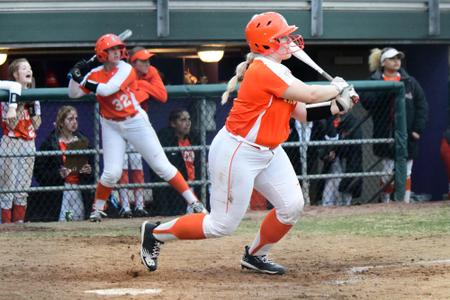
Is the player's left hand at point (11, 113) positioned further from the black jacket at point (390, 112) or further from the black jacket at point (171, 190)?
the black jacket at point (390, 112)

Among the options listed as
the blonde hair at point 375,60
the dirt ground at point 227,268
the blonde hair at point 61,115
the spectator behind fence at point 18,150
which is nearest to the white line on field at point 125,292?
the dirt ground at point 227,268

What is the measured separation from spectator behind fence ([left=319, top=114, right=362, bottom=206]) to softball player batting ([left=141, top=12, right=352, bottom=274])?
14.9 ft

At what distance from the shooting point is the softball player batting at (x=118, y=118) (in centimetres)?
989

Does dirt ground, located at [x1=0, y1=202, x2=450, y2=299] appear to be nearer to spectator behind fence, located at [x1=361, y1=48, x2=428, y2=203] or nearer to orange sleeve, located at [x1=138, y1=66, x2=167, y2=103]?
orange sleeve, located at [x1=138, y1=66, x2=167, y2=103]

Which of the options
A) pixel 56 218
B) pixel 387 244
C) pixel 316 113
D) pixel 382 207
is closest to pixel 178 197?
pixel 56 218

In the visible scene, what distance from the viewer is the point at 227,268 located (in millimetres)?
7238

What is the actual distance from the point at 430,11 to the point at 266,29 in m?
6.77

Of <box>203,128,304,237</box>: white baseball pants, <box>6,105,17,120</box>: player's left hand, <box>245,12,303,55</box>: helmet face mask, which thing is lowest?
<box>203,128,304,237</box>: white baseball pants

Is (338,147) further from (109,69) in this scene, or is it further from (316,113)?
(316,113)

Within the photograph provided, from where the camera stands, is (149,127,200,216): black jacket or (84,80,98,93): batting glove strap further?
(149,127,200,216): black jacket

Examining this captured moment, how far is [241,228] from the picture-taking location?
31.7 feet

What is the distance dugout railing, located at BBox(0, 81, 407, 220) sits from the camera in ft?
33.9

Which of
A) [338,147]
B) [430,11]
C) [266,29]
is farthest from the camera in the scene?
[430,11]

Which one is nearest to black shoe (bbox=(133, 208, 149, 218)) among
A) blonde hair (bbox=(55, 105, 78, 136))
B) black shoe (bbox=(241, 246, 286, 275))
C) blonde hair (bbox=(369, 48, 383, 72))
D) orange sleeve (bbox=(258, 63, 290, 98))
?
blonde hair (bbox=(55, 105, 78, 136))
